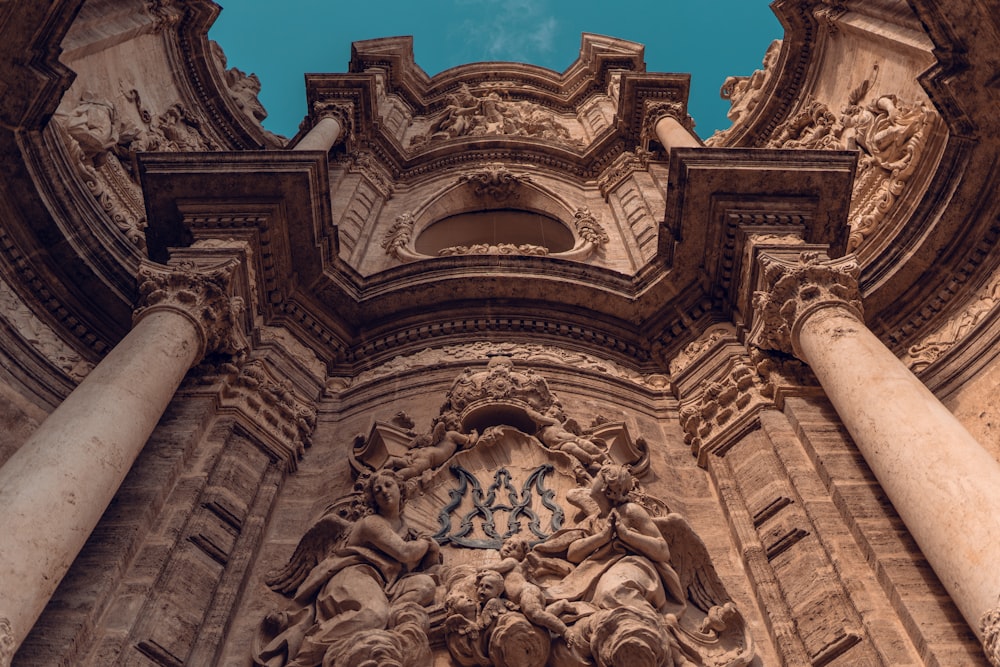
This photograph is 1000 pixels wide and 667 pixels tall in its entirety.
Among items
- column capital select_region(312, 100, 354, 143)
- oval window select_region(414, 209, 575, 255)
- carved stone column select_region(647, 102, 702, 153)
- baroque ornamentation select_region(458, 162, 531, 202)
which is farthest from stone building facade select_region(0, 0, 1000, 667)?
column capital select_region(312, 100, 354, 143)

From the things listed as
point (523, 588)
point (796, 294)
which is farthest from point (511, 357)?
point (523, 588)

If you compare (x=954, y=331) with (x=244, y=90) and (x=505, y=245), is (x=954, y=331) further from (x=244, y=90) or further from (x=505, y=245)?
(x=244, y=90)

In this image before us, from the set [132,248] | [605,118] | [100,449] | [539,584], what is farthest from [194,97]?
[539,584]

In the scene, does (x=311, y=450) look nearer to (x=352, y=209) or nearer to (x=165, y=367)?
(x=165, y=367)

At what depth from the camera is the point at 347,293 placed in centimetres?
1082

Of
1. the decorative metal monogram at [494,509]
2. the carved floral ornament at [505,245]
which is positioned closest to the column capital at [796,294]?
the decorative metal monogram at [494,509]

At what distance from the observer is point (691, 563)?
7.09m

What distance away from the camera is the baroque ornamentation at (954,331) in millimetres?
9305

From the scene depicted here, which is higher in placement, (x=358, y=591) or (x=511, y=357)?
(x=511, y=357)

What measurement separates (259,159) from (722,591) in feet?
21.5

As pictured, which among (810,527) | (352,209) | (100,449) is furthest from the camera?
(352,209)

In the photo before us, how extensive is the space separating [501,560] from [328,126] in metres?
11.4

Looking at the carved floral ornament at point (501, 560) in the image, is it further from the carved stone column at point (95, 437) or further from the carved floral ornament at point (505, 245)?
the carved floral ornament at point (505, 245)

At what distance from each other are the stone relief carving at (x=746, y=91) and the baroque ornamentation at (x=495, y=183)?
3818 mm
